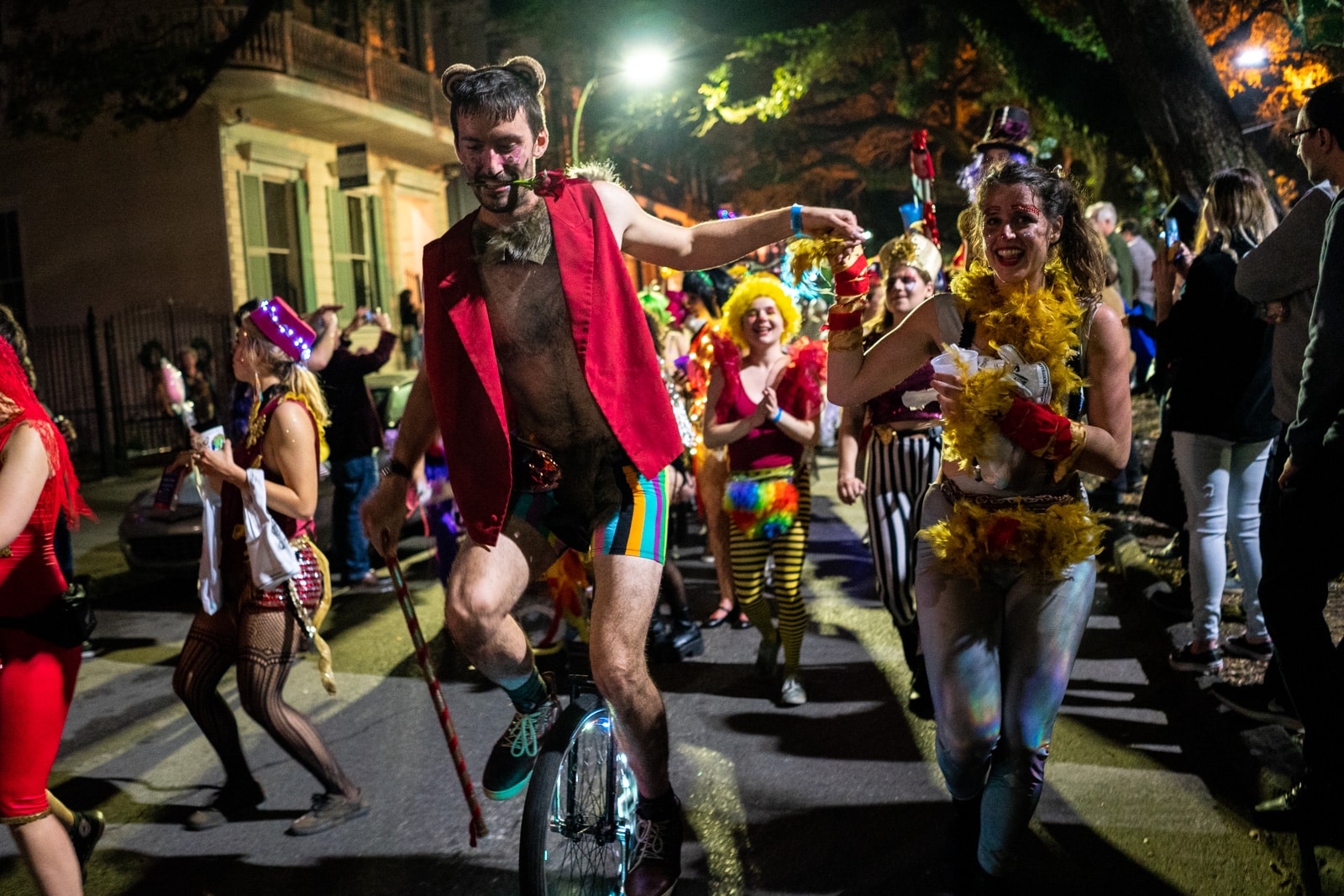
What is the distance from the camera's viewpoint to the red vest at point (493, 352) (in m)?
2.91

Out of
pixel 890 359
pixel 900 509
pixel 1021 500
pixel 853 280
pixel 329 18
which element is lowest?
pixel 900 509

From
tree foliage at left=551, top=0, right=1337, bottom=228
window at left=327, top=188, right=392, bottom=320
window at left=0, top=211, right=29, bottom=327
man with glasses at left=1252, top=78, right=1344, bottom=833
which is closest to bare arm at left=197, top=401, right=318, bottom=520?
tree foliage at left=551, top=0, right=1337, bottom=228

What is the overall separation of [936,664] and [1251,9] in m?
10.1

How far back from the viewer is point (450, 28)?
2519 cm

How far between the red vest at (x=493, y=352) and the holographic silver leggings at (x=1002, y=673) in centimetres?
100

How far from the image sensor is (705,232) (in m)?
3.06

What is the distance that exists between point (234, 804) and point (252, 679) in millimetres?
706

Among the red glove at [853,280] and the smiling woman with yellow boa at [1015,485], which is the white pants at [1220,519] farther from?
the red glove at [853,280]

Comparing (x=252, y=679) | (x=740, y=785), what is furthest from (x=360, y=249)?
(x=740, y=785)

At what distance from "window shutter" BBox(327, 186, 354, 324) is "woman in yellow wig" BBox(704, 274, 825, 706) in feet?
55.5

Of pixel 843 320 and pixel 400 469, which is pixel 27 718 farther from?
pixel 843 320

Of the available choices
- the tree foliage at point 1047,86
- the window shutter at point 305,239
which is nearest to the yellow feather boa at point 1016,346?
the tree foliage at point 1047,86

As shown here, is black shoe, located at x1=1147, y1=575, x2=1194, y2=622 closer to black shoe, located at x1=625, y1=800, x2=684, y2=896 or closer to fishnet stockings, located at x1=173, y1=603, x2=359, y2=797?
black shoe, located at x1=625, y1=800, x2=684, y2=896

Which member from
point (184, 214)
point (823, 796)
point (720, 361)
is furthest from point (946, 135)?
point (823, 796)
